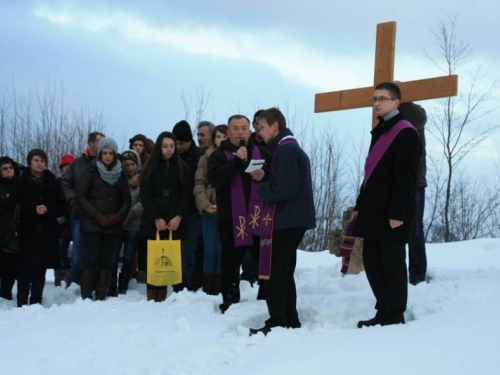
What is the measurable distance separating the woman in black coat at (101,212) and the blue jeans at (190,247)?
2.37 ft

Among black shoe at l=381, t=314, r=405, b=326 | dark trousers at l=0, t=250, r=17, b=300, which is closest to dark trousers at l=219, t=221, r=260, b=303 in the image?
black shoe at l=381, t=314, r=405, b=326

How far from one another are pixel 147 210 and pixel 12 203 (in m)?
1.55

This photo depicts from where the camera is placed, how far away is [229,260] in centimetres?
562

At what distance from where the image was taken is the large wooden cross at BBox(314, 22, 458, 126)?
6.24m

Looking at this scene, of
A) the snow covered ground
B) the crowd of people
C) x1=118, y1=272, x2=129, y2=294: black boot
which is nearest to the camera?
the snow covered ground

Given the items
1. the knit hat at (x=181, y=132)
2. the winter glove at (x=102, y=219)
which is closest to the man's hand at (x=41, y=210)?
the winter glove at (x=102, y=219)

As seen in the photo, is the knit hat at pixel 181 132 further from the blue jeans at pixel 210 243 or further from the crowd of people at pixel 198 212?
the blue jeans at pixel 210 243

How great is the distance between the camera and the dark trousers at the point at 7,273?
7227mm

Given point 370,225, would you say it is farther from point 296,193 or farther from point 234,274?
point 234,274

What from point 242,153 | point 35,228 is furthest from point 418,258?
point 35,228

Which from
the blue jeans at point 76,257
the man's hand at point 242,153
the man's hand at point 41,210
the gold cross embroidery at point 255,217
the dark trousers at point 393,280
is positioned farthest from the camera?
the blue jeans at point 76,257

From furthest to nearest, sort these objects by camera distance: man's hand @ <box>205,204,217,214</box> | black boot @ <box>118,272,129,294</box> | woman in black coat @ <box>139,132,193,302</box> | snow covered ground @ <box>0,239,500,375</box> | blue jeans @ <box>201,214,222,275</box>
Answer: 1. black boot @ <box>118,272,129,294</box>
2. blue jeans @ <box>201,214,222,275</box>
3. woman in black coat @ <box>139,132,193,302</box>
4. man's hand @ <box>205,204,217,214</box>
5. snow covered ground @ <box>0,239,500,375</box>

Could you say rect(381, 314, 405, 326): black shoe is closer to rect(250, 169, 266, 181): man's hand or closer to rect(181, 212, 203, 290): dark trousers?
rect(250, 169, 266, 181): man's hand

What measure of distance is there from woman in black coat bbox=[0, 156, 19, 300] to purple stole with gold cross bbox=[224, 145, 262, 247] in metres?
2.71
